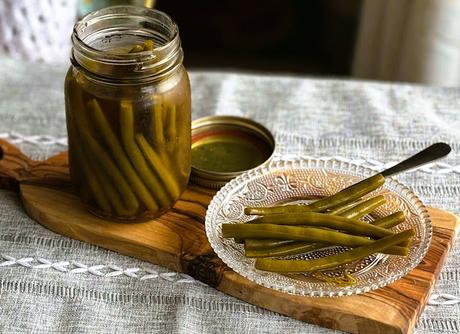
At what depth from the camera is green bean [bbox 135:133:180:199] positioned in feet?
2.83

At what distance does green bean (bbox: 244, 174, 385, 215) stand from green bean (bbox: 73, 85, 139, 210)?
0.46ft

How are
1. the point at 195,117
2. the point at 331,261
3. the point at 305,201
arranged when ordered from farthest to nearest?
the point at 195,117
the point at 305,201
the point at 331,261

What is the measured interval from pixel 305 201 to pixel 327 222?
100 millimetres

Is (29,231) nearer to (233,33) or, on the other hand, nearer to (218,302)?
(218,302)

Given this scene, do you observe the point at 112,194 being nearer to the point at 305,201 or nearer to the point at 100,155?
the point at 100,155

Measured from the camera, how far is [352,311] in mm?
804

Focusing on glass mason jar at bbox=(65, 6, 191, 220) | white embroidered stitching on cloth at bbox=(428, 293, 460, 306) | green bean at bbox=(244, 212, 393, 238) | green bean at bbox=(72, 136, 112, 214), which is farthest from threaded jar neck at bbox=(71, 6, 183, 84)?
white embroidered stitching on cloth at bbox=(428, 293, 460, 306)

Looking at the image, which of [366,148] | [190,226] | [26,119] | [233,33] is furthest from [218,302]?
[233,33]

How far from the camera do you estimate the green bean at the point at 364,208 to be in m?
0.89

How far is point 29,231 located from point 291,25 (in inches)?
59.8

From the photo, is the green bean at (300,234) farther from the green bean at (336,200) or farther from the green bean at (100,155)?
the green bean at (100,155)

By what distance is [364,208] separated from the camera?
0.90 meters

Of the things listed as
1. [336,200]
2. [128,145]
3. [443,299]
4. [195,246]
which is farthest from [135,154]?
[443,299]

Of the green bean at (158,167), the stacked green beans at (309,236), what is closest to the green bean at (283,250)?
the stacked green beans at (309,236)
